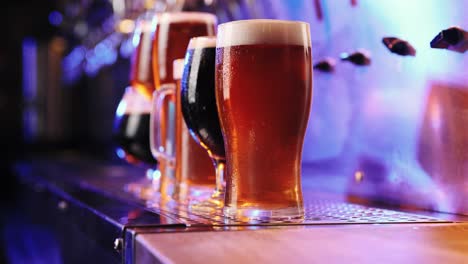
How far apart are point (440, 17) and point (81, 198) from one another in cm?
64

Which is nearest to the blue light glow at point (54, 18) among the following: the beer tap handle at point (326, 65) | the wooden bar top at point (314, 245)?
the beer tap handle at point (326, 65)

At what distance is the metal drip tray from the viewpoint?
0.84 metres

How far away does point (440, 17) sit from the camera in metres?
1.05

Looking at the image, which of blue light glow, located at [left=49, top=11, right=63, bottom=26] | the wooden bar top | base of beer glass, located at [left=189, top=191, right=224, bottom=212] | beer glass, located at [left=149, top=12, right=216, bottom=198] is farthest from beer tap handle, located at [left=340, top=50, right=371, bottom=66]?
blue light glow, located at [left=49, top=11, right=63, bottom=26]

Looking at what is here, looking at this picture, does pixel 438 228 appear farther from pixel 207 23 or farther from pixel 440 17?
pixel 207 23

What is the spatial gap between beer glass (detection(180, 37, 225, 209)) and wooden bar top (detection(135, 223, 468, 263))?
297 millimetres

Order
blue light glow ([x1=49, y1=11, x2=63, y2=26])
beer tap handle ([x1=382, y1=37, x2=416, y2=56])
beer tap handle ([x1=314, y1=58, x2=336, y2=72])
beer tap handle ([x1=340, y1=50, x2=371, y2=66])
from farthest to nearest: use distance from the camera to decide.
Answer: blue light glow ([x1=49, y1=11, x2=63, y2=26])
beer tap handle ([x1=314, y1=58, x2=336, y2=72])
beer tap handle ([x1=340, y1=50, x2=371, y2=66])
beer tap handle ([x1=382, y1=37, x2=416, y2=56])

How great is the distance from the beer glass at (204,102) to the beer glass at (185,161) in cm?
9

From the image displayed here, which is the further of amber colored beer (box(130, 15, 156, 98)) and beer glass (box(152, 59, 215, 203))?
amber colored beer (box(130, 15, 156, 98))

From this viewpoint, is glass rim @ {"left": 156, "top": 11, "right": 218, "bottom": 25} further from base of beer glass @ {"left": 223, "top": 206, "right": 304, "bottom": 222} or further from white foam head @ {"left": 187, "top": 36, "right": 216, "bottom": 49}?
base of beer glass @ {"left": 223, "top": 206, "right": 304, "bottom": 222}

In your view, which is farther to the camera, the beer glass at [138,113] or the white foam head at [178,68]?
the beer glass at [138,113]

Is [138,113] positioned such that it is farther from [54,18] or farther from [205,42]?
[54,18]

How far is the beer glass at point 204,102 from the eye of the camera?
1.06m

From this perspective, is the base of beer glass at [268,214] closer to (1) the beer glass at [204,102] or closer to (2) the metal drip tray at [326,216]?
(2) the metal drip tray at [326,216]
